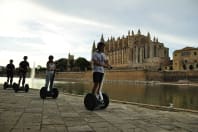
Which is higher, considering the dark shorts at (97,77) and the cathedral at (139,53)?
the cathedral at (139,53)

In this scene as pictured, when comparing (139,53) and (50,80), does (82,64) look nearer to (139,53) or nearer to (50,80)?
(139,53)

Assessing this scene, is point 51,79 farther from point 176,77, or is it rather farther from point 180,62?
point 180,62

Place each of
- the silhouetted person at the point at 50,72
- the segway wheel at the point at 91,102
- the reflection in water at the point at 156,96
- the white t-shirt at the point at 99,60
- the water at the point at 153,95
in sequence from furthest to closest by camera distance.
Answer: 1. the water at the point at 153,95
2. the reflection in water at the point at 156,96
3. the silhouetted person at the point at 50,72
4. the white t-shirt at the point at 99,60
5. the segway wheel at the point at 91,102

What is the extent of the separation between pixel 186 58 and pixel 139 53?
21.0m

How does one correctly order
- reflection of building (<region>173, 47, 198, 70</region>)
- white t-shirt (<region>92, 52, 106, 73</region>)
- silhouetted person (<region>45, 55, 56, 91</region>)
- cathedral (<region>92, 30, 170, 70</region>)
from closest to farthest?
1. white t-shirt (<region>92, 52, 106, 73</region>)
2. silhouetted person (<region>45, 55, 56, 91</region>)
3. reflection of building (<region>173, 47, 198, 70</region>)
4. cathedral (<region>92, 30, 170, 70</region>)

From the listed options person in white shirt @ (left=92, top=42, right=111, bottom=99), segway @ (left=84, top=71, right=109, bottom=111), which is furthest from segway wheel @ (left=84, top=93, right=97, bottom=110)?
person in white shirt @ (left=92, top=42, right=111, bottom=99)

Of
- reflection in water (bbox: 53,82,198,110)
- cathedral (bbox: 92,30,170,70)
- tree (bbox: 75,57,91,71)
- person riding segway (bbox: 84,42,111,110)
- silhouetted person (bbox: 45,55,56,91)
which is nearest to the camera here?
person riding segway (bbox: 84,42,111,110)

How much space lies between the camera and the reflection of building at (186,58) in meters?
73.2

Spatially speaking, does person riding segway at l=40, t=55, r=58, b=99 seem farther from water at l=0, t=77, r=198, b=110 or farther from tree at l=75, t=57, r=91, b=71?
tree at l=75, t=57, r=91, b=71

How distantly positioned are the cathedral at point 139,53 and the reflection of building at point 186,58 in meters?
5.92

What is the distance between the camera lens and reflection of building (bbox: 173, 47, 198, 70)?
73250 mm

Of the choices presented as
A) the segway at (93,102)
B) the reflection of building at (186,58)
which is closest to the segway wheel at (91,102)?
the segway at (93,102)

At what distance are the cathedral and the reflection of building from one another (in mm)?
5923

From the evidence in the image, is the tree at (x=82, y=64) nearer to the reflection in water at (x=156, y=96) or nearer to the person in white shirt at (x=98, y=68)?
the reflection in water at (x=156, y=96)
